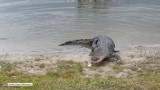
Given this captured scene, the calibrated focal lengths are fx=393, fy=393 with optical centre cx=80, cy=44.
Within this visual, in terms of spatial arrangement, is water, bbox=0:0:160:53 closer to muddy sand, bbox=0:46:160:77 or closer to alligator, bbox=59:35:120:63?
alligator, bbox=59:35:120:63

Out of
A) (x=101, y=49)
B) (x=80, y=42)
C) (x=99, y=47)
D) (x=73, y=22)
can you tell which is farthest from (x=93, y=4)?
(x=101, y=49)

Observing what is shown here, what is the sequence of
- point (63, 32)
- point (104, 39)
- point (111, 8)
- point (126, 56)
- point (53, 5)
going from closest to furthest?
point (126, 56) < point (104, 39) < point (63, 32) < point (111, 8) < point (53, 5)

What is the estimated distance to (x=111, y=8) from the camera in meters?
21.1

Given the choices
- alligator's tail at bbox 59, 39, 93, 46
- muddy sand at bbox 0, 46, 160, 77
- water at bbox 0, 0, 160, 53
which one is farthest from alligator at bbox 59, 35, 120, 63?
water at bbox 0, 0, 160, 53

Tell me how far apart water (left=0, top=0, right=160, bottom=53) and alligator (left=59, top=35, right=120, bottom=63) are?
761 mm

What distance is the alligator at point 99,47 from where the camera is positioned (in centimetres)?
1248

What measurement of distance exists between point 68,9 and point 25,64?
9.27m

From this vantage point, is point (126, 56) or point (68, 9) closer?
point (126, 56)

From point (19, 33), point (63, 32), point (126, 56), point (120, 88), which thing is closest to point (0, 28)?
point (19, 33)

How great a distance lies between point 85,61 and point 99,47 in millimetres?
1085

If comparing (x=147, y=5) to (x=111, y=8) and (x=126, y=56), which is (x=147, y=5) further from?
(x=126, y=56)

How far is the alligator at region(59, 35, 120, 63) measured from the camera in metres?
12.5

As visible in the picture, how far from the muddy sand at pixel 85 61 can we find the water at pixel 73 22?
94 centimetres

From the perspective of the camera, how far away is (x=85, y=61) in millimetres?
12602
